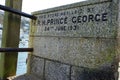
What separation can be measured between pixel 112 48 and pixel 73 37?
615 mm

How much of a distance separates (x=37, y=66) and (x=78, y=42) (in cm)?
106

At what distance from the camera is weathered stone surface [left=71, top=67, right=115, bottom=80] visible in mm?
1946

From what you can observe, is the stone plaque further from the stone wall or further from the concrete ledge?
the concrete ledge

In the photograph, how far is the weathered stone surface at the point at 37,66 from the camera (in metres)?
3.06

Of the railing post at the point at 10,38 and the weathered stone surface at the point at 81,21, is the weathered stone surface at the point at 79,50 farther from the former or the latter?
the railing post at the point at 10,38

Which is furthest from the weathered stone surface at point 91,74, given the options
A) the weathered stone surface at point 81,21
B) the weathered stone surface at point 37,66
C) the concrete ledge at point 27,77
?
the concrete ledge at point 27,77

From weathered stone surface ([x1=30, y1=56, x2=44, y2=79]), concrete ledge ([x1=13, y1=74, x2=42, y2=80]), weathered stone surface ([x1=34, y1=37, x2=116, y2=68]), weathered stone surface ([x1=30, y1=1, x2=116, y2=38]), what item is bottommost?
concrete ledge ([x1=13, y1=74, x2=42, y2=80])

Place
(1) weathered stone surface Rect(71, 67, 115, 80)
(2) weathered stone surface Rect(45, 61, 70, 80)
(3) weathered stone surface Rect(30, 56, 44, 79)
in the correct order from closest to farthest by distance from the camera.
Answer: (1) weathered stone surface Rect(71, 67, 115, 80)
(2) weathered stone surface Rect(45, 61, 70, 80)
(3) weathered stone surface Rect(30, 56, 44, 79)

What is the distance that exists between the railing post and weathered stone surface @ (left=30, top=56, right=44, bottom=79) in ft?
0.94

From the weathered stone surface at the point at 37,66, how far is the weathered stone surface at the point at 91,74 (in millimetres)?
778

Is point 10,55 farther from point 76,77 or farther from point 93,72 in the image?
point 93,72

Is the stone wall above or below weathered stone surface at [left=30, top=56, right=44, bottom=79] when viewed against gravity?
above

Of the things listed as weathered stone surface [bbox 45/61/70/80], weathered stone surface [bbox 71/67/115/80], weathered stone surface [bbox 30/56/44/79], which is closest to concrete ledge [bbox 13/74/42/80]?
weathered stone surface [bbox 30/56/44/79]

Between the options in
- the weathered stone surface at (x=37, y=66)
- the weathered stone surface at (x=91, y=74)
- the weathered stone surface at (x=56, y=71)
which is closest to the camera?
the weathered stone surface at (x=91, y=74)
